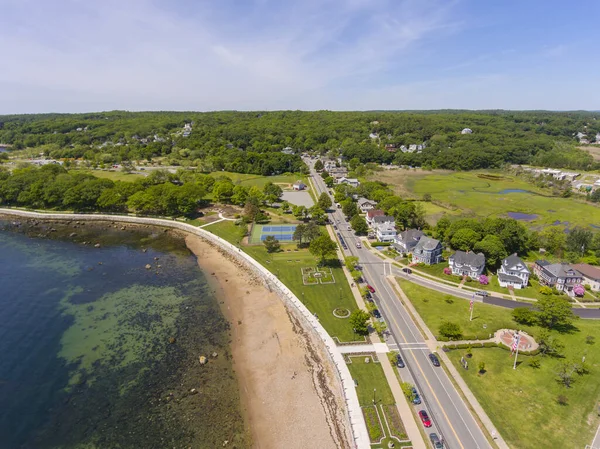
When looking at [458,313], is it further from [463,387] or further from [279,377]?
[279,377]

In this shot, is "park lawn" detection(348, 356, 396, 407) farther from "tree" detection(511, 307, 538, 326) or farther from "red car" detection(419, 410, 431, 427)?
"tree" detection(511, 307, 538, 326)

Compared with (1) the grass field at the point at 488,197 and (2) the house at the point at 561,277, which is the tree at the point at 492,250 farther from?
(1) the grass field at the point at 488,197

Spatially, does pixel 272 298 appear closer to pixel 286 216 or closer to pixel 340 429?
pixel 340 429

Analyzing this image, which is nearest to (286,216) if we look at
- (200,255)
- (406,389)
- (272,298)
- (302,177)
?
(200,255)

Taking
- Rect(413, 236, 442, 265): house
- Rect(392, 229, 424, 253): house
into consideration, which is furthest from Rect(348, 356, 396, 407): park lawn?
Rect(392, 229, 424, 253): house

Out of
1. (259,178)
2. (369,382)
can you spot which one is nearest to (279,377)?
(369,382)

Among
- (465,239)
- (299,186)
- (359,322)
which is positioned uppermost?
(465,239)
